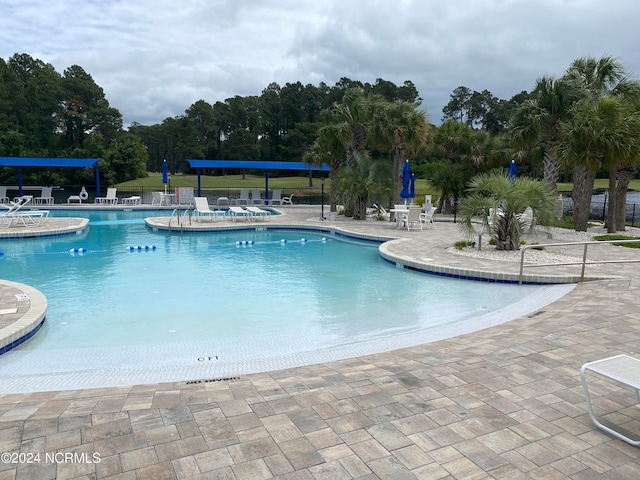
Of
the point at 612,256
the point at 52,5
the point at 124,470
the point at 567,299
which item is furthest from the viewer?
the point at 52,5

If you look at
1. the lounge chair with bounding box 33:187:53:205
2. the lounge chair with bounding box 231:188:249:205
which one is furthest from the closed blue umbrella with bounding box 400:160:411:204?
the lounge chair with bounding box 33:187:53:205

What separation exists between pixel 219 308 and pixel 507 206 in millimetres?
6555

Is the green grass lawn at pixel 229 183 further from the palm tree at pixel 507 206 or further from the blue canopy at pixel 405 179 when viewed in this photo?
the palm tree at pixel 507 206

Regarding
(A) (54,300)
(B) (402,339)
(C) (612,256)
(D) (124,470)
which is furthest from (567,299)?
(A) (54,300)

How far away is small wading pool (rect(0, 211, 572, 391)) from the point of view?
183 inches

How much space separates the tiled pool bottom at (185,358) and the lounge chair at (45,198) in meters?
21.4

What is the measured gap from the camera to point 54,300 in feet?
23.7

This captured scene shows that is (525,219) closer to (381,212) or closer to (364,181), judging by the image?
(364,181)

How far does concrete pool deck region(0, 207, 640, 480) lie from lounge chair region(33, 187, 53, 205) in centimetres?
2315

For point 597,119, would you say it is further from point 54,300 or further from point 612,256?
point 54,300

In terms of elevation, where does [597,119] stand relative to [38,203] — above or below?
above

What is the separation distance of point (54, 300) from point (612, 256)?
10691 mm

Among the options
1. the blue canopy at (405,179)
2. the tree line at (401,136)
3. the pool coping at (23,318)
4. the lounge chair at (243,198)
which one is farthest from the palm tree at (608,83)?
the lounge chair at (243,198)

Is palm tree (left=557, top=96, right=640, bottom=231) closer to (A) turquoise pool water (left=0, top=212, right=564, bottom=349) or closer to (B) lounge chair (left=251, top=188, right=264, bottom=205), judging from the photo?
(A) turquoise pool water (left=0, top=212, right=564, bottom=349)
